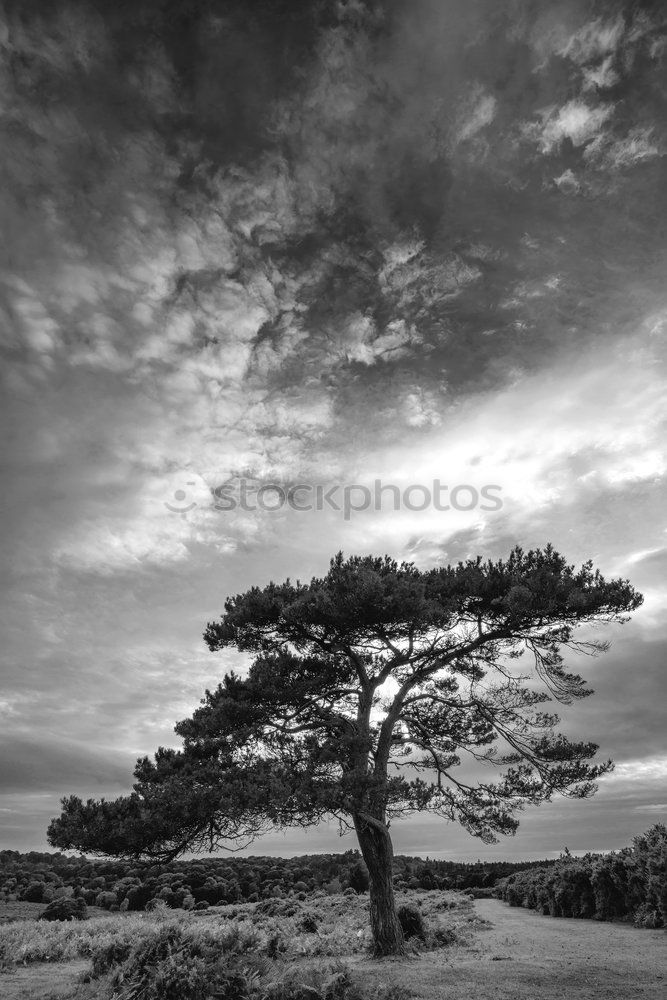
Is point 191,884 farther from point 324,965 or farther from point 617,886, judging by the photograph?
point 324,965

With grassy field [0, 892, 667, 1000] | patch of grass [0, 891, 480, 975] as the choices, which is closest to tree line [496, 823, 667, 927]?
grassy field [0, 892, 667, 1000]

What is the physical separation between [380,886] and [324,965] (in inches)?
117

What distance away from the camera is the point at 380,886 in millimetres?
13438

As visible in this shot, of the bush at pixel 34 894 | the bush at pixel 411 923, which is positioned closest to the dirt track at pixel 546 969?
the bush at pixel 411 923

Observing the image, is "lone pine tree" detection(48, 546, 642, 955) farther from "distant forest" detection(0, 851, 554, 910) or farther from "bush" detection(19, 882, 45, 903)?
"bush" detection(19, 882, 45, 903)

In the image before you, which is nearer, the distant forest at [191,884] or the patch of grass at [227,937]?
the patch of grass at [227,937]

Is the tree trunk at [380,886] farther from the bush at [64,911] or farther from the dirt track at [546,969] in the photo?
the bush at [64,911]

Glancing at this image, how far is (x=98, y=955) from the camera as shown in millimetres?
12172

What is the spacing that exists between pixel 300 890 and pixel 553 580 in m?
41.5

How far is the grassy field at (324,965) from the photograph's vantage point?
9.02 m

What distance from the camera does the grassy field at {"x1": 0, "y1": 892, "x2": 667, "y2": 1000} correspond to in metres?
9.02

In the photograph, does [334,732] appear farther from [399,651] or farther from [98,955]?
[98,955]

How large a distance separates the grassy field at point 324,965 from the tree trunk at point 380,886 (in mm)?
486

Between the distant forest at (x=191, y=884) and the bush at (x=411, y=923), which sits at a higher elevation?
the bush at (x=411, y=923)
